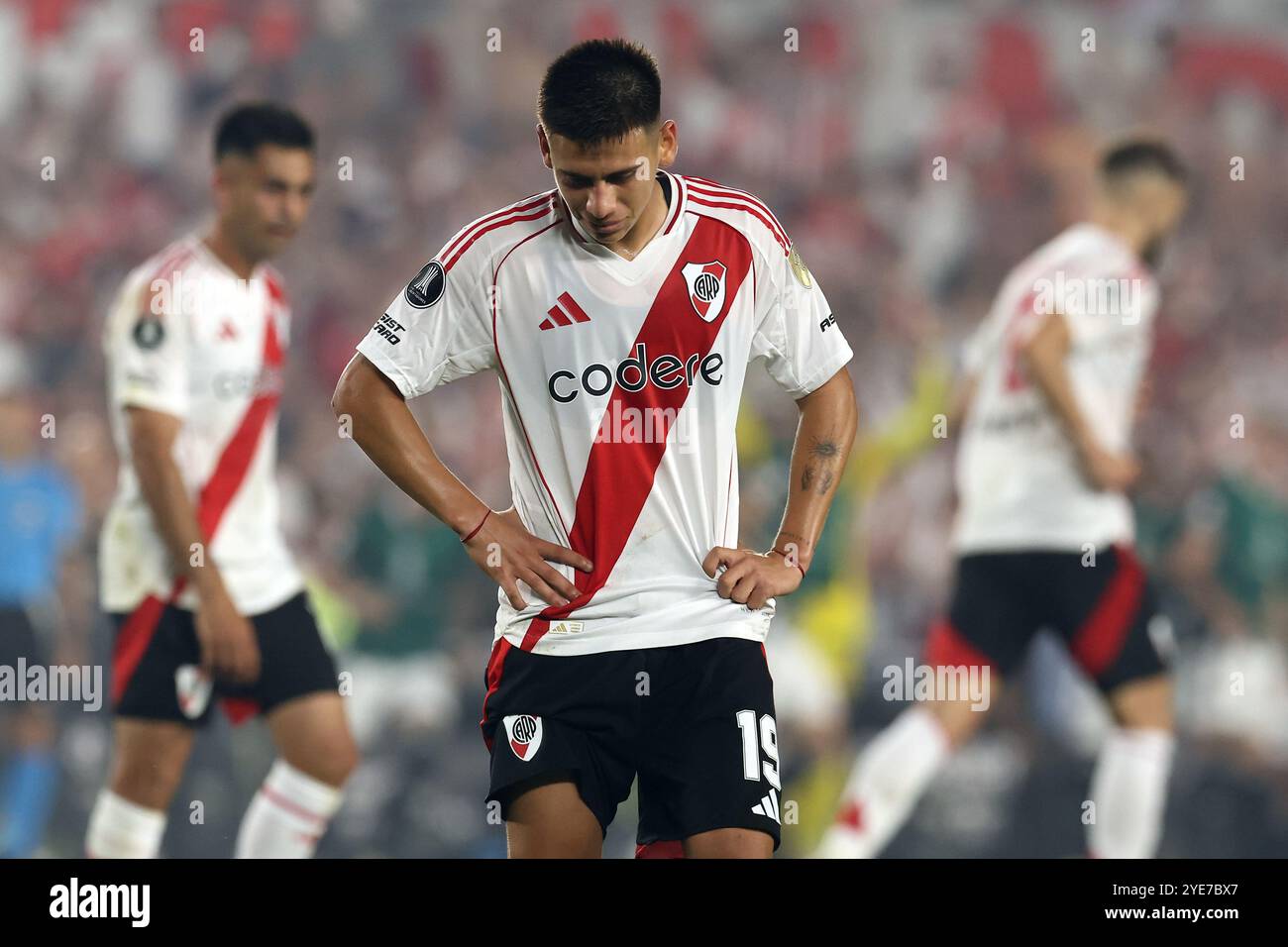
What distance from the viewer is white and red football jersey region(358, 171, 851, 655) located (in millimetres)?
3006

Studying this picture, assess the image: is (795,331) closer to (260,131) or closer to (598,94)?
(598,94)

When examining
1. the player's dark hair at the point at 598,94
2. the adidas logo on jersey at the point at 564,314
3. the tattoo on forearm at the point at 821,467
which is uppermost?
the player's dark hair at the point at 598,94

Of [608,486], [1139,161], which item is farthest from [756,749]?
[1139,161]

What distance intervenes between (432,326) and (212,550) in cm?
252

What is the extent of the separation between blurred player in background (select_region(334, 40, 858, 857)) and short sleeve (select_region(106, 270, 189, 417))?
236 cm

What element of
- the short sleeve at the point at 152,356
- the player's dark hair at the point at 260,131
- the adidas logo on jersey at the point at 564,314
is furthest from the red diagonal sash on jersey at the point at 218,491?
the adidas logo on jersey at the point at 564,314

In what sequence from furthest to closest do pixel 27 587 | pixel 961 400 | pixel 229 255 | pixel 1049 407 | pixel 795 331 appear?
pixel 961 400 < pixel 27 587 < pixel 1049 407 < pixel 229 255 < pixel 795 331

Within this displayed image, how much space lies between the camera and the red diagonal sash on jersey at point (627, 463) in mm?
2998

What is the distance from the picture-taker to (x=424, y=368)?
3.07 m

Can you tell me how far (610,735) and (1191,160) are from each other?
4.99 meters

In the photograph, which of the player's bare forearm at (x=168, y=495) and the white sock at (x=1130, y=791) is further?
the white sock at (x=1130, y=791)

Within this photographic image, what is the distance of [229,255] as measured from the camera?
5492 millimetres

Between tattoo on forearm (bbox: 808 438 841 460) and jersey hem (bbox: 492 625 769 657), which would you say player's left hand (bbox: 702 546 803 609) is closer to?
jersey hem (bbox: 492 625 769 657)

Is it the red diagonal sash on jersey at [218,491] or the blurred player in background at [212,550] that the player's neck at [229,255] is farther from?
the red diagonal sash on jersey at [218,491]
